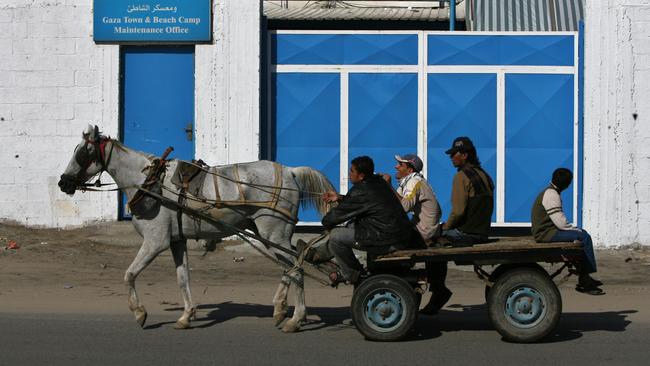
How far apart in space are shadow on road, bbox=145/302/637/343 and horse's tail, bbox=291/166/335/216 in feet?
4.01

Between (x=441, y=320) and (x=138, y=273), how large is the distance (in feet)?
10.5

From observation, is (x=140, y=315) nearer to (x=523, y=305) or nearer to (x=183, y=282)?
(x=183, y=282)

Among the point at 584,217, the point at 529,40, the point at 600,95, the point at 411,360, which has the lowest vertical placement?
the point at 411,360

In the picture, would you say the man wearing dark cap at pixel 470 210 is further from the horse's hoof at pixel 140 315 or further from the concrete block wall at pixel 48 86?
the concrete block wall at pixel 48 86

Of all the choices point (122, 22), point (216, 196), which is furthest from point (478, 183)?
point (122, 22)

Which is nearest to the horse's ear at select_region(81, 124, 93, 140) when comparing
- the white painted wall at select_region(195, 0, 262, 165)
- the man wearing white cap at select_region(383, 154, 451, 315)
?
the man wearing white cap at select_region(383, 154, 451, 315)

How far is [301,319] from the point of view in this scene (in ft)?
30.6

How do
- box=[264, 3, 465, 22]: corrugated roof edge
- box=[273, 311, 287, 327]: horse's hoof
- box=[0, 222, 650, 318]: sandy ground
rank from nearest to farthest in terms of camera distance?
box=[273, 311, 287, 327]: horse's hoof, box=[0, 222, 650, 318]: sandy ground, box=[264, 3, 465, 22]: corrugated roof edge

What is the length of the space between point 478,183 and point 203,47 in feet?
24.2

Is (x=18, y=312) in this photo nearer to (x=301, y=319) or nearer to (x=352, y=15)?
(x=301, y=319)

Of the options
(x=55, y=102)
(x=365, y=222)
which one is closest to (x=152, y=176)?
(x=365, y=222)

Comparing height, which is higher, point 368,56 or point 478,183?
point 368,56

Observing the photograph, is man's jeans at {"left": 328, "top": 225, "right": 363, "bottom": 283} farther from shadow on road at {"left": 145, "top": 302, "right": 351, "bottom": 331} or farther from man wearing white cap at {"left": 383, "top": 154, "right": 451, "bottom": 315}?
shadow on road at {"left": 145, "top": 302, "right": 351, "bottom": 331}

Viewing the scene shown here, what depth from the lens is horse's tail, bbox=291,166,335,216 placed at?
9680 millimetres
